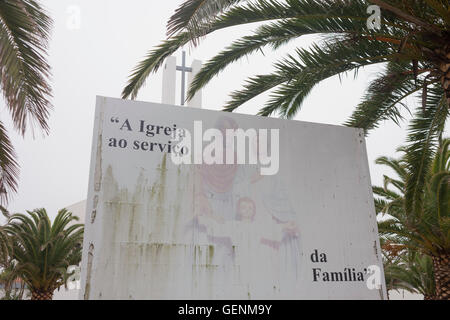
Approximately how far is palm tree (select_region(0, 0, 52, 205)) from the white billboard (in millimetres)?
994

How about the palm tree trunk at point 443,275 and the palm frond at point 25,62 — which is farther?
the palm tree trunk at point 443,275

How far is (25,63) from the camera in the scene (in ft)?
16.5

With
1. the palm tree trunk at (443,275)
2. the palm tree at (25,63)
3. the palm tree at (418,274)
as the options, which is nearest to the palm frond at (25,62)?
the palm tree at (25,63)

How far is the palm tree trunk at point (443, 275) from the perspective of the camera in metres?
10.7

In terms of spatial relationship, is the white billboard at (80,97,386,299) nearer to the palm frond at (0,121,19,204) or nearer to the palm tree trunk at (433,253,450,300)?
the palm frond at (0,121,19,204)

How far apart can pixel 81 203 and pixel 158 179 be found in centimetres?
2749

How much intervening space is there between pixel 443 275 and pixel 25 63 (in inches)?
414

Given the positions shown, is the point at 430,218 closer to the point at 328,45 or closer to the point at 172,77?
Answer: the point at 328,45

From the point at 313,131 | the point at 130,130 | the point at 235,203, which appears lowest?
the point at 235,203

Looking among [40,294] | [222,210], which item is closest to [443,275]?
[222,210]

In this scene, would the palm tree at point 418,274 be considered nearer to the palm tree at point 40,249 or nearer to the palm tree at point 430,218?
the palm tree at point 430,218

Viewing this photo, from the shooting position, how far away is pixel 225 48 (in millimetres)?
6828
